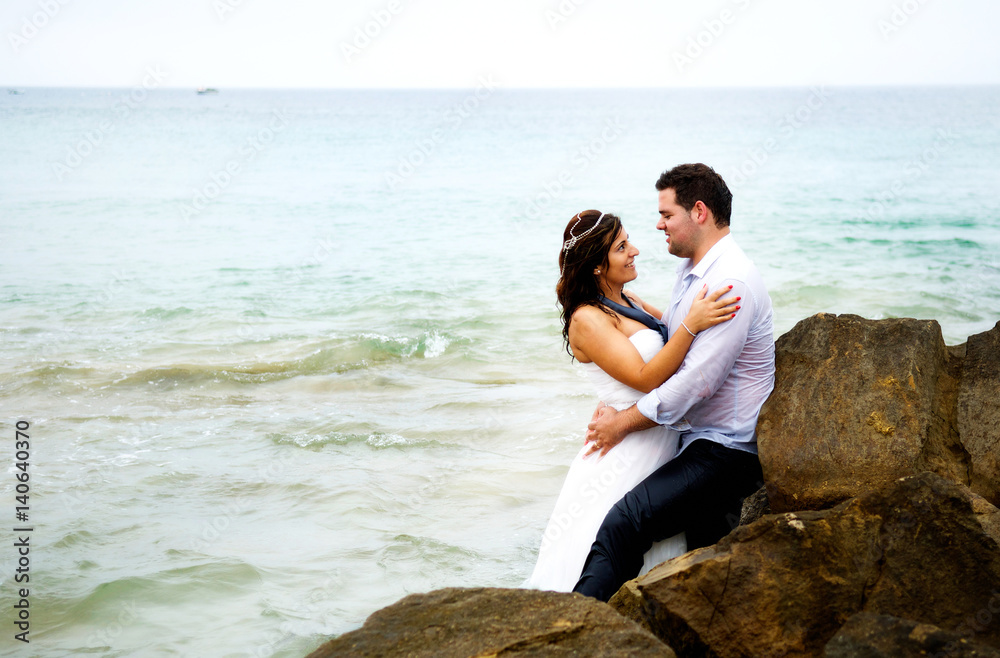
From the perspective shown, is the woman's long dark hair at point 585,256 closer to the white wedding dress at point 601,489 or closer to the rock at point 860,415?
the white wedding dress at point 601,489

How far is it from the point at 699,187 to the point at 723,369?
0.88 m

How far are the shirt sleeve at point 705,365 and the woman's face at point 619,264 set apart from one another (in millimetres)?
540

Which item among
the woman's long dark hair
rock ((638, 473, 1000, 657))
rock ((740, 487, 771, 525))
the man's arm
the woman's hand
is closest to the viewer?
rock ((638, 473, 1000, 657))

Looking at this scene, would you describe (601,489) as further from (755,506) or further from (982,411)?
(982,411)

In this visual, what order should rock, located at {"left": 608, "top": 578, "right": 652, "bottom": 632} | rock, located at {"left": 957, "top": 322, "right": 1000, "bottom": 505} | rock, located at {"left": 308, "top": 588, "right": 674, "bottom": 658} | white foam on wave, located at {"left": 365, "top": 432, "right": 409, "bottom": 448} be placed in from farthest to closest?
white foam on wave, located at {"left": 365, "top": 432, "right": 409, "bottom": 448}, rock, located at {"left": 957, "top": 322, "right": 1000, "bottom": 505}, rock, located at {"left": 608, "top": 578, "right": 652, "bottom": 632}, rock, located at {"left": 308, "top": 588, "right": 674, "bottom": 658}

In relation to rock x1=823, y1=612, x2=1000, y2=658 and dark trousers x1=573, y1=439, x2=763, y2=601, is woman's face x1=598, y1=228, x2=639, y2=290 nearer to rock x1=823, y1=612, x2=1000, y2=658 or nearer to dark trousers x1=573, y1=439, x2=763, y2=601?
dark trousers x1=573, y1=439, x2=763, y2=601

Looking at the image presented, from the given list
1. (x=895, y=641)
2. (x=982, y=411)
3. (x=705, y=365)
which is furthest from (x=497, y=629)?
(x=982, y=411)

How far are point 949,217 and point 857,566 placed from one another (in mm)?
22265

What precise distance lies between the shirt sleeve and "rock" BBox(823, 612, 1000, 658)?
1.56 m

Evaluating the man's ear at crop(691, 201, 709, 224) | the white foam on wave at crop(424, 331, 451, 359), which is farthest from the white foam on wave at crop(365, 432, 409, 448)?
the man's ear at crop(691, 201, 709, 224)

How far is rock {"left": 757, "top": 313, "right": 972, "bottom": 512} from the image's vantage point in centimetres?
351

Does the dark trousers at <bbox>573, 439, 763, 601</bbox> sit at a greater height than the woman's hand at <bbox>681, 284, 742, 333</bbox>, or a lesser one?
lesser

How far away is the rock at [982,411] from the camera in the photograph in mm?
3504

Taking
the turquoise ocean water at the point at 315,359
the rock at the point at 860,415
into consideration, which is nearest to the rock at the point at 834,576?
Result: the rock at the point at 860,415
